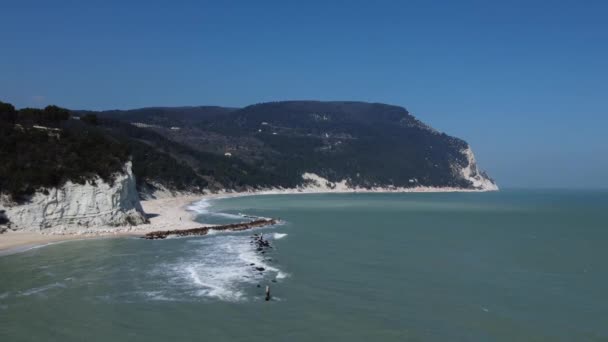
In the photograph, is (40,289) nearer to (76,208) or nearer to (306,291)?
(306,291)

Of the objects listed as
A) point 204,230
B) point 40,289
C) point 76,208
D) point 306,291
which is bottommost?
point 40,289

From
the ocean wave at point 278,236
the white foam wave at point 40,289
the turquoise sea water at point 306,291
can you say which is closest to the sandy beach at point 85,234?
the turquoise sea water at point 306,291

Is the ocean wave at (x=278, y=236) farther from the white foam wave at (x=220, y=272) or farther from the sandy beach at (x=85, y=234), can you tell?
the sandy beach at (x=85, y=234)

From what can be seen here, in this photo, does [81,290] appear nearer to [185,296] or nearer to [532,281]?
[185,296]

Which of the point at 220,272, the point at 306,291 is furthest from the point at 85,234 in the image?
the point at 306,291

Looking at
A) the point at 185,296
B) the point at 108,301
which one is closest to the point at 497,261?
the point at 185,296
